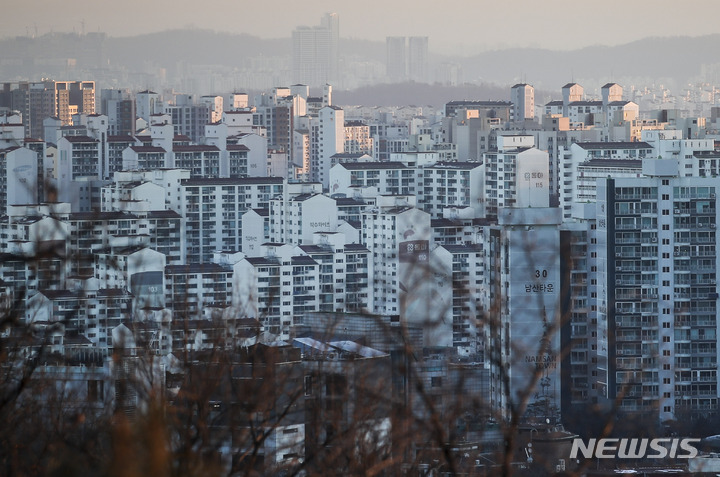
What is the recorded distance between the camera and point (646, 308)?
6.32 meters

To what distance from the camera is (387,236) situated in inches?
342

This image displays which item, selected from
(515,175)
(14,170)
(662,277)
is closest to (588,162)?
(515,175)

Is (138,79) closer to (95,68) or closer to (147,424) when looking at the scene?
(95,68)

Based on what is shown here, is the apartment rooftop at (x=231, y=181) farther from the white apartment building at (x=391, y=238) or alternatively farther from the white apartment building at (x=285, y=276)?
the white apartment building at (x=285, y=276)

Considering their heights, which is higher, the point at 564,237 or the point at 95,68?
the point at 95,68

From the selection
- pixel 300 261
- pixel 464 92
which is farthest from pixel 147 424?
pixel 464 92

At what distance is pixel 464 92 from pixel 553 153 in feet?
31.3

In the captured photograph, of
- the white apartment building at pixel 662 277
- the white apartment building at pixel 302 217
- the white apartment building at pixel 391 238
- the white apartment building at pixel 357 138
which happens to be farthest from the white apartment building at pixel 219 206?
the white apartment building at pixel 357 138
